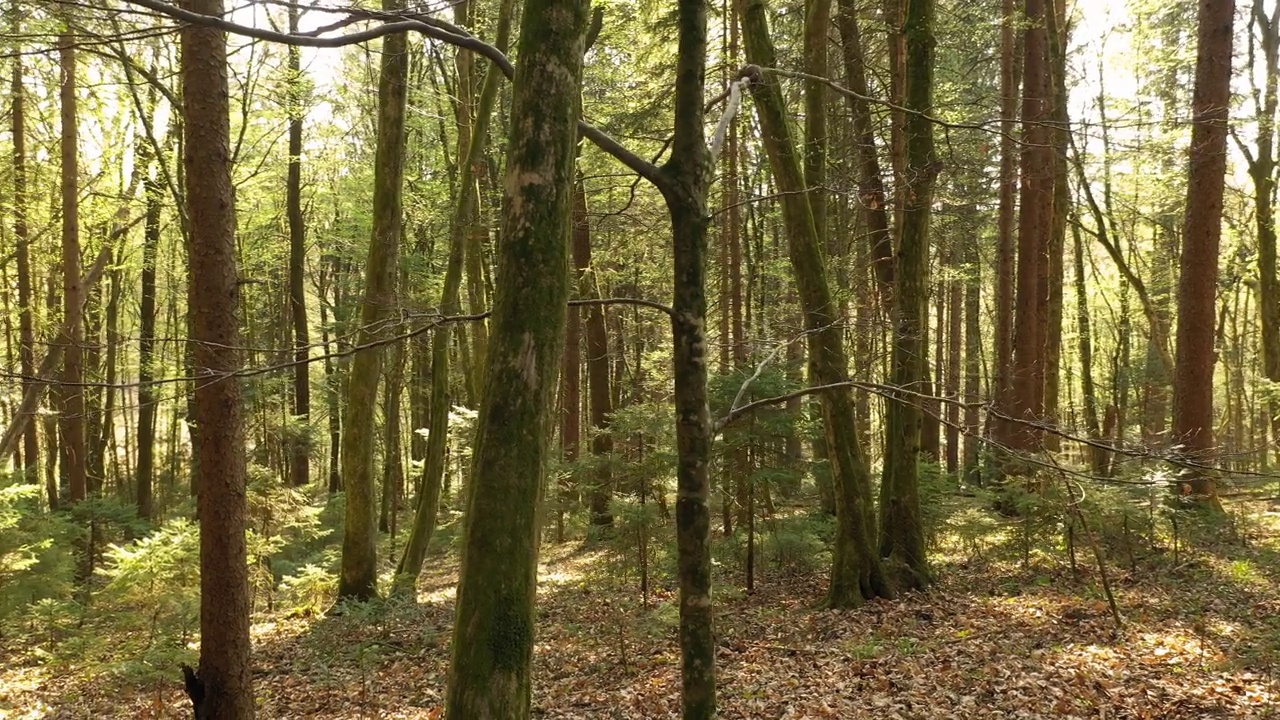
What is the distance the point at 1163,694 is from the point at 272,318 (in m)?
25.6

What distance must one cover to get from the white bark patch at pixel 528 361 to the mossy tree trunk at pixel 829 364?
5.58 m

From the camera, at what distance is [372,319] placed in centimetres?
1056

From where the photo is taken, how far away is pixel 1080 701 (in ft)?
18.5

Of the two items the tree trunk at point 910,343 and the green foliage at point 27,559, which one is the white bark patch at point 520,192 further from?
the green foliage at point 27,559

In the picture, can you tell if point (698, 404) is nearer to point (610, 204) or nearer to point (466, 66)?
point (466, 66)

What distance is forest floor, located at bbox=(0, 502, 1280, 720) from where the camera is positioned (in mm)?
5949

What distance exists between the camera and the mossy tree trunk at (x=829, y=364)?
27.2ft

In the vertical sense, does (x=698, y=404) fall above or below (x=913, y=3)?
below

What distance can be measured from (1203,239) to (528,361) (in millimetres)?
11931

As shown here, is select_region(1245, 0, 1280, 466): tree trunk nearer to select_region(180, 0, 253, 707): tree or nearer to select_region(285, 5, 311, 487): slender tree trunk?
select_region(180, 0, 253, 707): tree

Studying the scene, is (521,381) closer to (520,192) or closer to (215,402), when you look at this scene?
(520,192)

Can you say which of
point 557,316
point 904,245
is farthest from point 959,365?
point 557,316

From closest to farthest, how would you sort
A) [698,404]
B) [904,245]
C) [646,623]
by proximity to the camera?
[698,404] → [646,623] → [904,245]

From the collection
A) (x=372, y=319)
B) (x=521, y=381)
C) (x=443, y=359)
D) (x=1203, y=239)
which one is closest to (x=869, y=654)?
(x=521, y=381)
